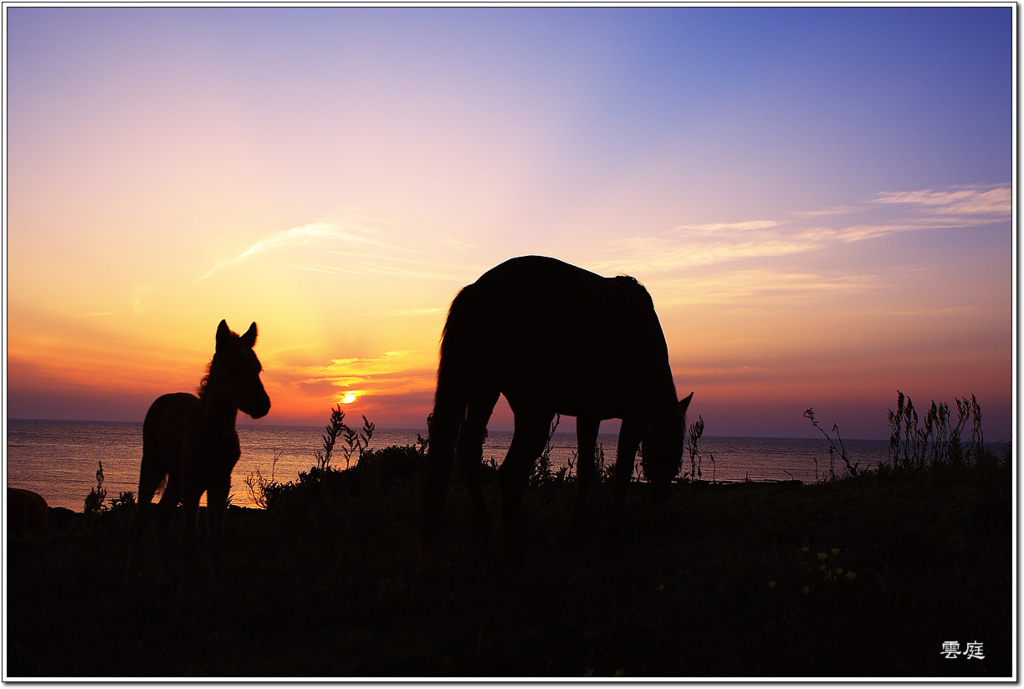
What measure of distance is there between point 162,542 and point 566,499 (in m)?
5.07

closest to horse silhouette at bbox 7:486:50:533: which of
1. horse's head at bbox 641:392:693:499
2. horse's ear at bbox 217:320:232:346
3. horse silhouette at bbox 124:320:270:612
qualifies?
horse silhouette at bbox 124:320:270:612

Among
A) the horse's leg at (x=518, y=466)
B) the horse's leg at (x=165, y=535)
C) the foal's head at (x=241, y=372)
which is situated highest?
the foal's head at (x=241, y=372)

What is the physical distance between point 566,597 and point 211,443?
11.1 ft

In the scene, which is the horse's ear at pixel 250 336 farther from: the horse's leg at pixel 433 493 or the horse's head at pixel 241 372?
the horse's leg at pixel 433 493

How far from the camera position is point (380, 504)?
26.4 feet

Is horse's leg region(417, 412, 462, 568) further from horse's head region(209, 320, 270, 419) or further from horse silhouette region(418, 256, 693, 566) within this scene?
horse's head region(209, 320, 270, 419)

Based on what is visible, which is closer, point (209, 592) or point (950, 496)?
point (209, 592)

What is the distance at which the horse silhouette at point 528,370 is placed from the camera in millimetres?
5527

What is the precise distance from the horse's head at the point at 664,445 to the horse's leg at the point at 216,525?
5259 mm

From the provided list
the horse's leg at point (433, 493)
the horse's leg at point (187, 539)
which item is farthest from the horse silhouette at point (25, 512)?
the horse's leg at point (433, 493)

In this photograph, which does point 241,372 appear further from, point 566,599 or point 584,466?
point 584,466
